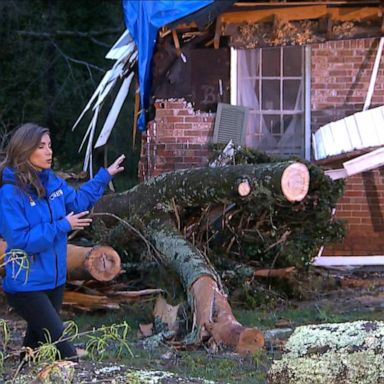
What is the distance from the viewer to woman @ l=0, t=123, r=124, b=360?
5.19 metres

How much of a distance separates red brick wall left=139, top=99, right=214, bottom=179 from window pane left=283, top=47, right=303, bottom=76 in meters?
1.15

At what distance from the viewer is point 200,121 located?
437 inches

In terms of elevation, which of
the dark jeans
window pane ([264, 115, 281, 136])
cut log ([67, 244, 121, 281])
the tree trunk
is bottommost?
cut log ([67, 244, 121, 281])

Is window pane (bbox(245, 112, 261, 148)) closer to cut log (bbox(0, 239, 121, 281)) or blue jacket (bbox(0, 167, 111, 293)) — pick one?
cut log (bbox(0, 239, 121, 281))

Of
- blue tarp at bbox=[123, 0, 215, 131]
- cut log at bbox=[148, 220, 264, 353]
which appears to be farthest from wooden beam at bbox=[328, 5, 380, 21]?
cut log at bbox=[148, 220, 264, 353]

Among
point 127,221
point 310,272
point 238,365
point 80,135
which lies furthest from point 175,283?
point 80,135

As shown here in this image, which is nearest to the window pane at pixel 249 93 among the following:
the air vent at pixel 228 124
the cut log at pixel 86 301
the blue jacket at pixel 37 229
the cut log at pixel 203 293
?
the air vent at pixel 228 124

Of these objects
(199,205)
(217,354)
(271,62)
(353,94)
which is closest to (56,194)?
(217,354)

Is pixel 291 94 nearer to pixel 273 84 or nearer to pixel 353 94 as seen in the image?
pixel 273 84

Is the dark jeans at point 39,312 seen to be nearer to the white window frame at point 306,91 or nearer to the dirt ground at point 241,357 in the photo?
the dirt ground at point 241,357

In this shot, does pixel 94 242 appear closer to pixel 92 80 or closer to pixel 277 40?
pixel 277 40

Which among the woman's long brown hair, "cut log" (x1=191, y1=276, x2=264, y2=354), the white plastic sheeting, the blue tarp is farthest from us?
the white plastic sheeting

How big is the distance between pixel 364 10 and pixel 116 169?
5.82 meters

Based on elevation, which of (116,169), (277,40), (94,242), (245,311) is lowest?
(245,311)
